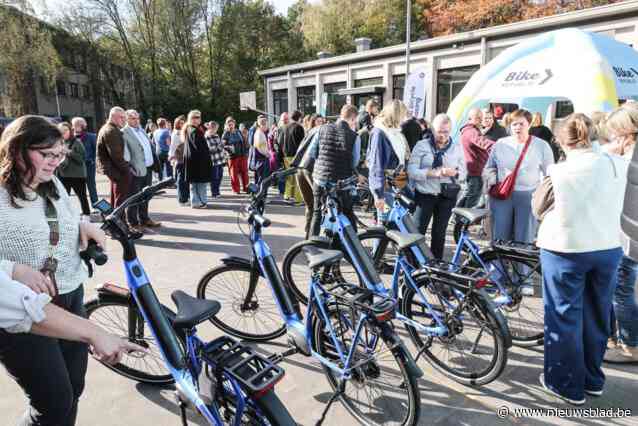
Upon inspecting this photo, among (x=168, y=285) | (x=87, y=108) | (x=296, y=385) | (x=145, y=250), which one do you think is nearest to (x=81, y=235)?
(x=296, y=385)

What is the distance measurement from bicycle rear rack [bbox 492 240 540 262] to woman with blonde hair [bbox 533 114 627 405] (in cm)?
54

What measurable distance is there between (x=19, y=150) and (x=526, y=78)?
6786 millimetres

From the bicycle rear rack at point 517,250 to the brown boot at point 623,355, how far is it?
910mm

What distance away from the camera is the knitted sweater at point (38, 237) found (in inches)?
69.4

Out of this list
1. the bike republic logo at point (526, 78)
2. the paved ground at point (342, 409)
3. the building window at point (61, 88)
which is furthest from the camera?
the building window at point (61, 88)

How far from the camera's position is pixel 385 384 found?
8.27ft

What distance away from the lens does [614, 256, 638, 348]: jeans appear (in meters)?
3.18

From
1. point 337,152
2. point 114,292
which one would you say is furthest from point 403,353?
point 337,152

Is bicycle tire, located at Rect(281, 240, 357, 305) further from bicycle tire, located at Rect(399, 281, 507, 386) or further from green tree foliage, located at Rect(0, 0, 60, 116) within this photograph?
green tree foliage, located at Rect(0, 0, 60, 116)

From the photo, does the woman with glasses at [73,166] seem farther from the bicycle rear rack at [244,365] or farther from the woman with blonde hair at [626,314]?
the woman with blonde hair at [626,314]

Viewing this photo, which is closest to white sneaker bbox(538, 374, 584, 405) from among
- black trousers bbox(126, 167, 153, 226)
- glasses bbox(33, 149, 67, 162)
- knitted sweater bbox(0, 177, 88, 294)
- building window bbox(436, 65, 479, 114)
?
knitted sweater bbox(0, 177, 88, 294)

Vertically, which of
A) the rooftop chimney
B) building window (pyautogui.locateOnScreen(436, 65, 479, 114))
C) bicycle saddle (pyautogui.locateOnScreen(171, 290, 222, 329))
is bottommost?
bicycle saddle (pyautogui.locateOnScreen(171, 290, 222, 329))

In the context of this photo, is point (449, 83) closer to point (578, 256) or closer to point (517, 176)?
point (517, 176)

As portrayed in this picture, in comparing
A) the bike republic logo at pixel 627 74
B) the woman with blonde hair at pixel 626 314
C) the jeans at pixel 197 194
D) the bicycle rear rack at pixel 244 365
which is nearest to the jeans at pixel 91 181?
the jeans at pixel 197 194
